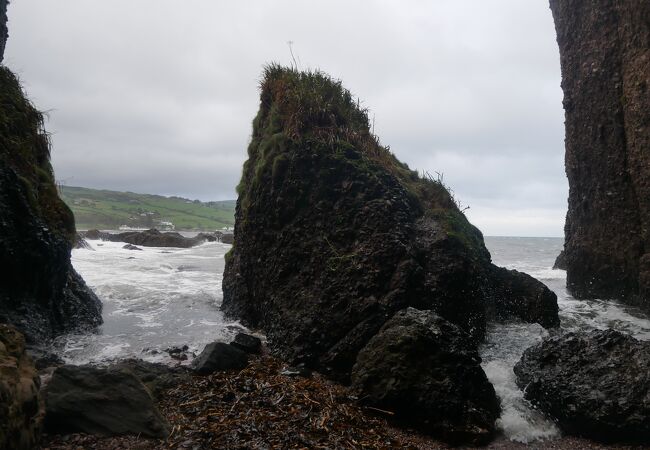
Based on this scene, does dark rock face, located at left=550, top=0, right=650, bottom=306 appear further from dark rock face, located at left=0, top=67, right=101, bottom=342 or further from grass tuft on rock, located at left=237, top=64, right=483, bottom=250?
dark rock face, located at left=0, top=67, right=101, bottom=342

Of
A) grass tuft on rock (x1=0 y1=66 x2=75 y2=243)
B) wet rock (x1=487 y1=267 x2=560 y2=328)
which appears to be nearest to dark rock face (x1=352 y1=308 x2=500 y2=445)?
wet rock (x1=487 y1=267 x2=560 y2=328)

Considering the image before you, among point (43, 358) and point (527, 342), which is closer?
point (43, 358)

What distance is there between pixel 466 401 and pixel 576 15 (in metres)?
12.9

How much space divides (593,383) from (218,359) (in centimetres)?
505

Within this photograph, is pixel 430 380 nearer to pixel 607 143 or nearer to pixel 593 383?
pixel 593 383

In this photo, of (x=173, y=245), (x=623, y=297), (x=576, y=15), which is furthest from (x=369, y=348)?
(x=173, y=245)

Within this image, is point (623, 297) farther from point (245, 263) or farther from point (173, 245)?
point (173, 245)

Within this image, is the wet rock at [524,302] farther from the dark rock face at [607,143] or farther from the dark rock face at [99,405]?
the dark rock face at [99,405]

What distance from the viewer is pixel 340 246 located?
7383mm

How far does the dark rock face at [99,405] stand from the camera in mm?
3850

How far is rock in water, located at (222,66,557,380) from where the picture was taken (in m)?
6.69

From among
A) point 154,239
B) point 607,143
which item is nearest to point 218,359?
point 607,143

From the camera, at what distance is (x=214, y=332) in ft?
27.2

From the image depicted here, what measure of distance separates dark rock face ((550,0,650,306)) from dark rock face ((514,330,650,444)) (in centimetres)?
577
